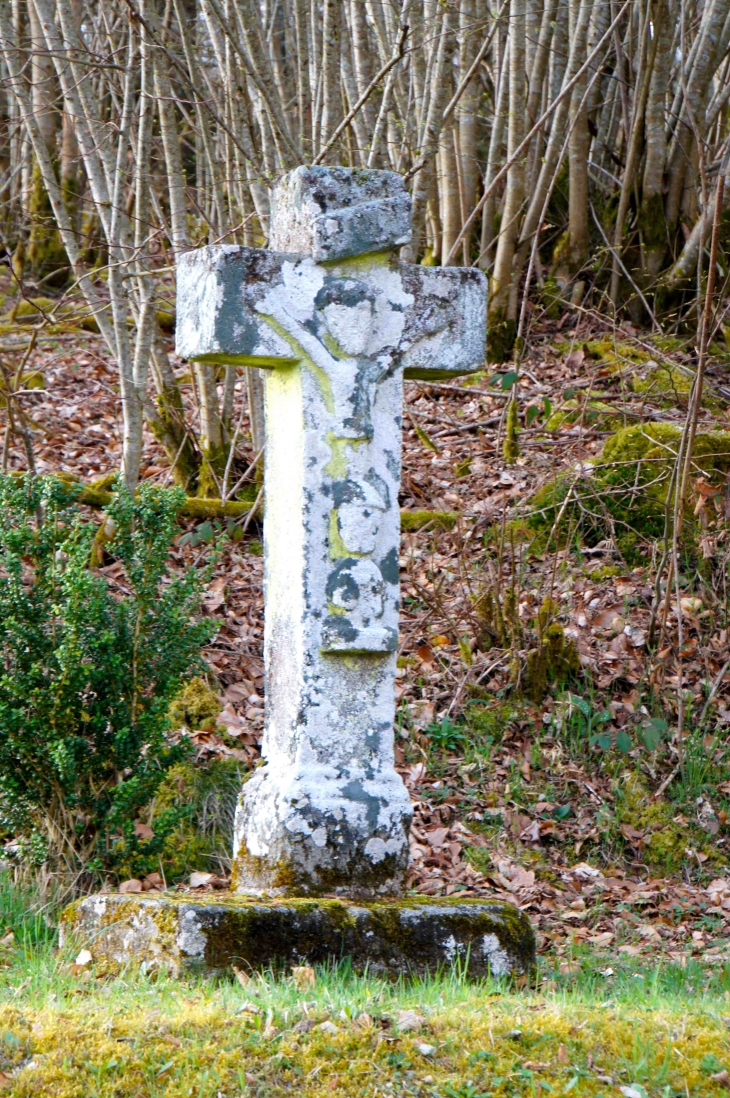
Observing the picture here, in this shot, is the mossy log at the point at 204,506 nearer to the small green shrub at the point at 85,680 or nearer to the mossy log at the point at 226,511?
the mossy log at the point at 226,511

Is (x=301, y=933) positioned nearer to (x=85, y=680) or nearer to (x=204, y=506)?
(x=85, y=680)

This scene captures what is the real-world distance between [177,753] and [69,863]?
2.08 ft

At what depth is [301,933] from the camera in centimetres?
417

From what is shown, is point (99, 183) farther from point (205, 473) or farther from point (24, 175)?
point (24, 175)

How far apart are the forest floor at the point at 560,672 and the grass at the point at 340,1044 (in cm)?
108

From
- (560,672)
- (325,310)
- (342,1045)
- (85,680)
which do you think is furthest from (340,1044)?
(560,672)

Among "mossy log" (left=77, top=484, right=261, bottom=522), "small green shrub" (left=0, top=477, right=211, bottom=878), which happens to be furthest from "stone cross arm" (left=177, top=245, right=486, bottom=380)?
"mossy log" (left=77, top=484, right=261, bottom=522)

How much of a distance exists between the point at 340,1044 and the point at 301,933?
805 millimetres

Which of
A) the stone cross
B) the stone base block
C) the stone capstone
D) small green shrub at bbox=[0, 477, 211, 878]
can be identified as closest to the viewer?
the stone base block

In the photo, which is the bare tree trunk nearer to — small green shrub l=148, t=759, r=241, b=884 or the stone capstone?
the stone capstone

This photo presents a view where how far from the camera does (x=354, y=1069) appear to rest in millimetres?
3309

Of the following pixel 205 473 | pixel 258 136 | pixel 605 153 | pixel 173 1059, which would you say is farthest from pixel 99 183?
pixel 173 1059

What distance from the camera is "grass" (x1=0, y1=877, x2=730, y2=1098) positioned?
324 centimetres

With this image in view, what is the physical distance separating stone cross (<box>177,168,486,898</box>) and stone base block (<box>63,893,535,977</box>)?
30cm
